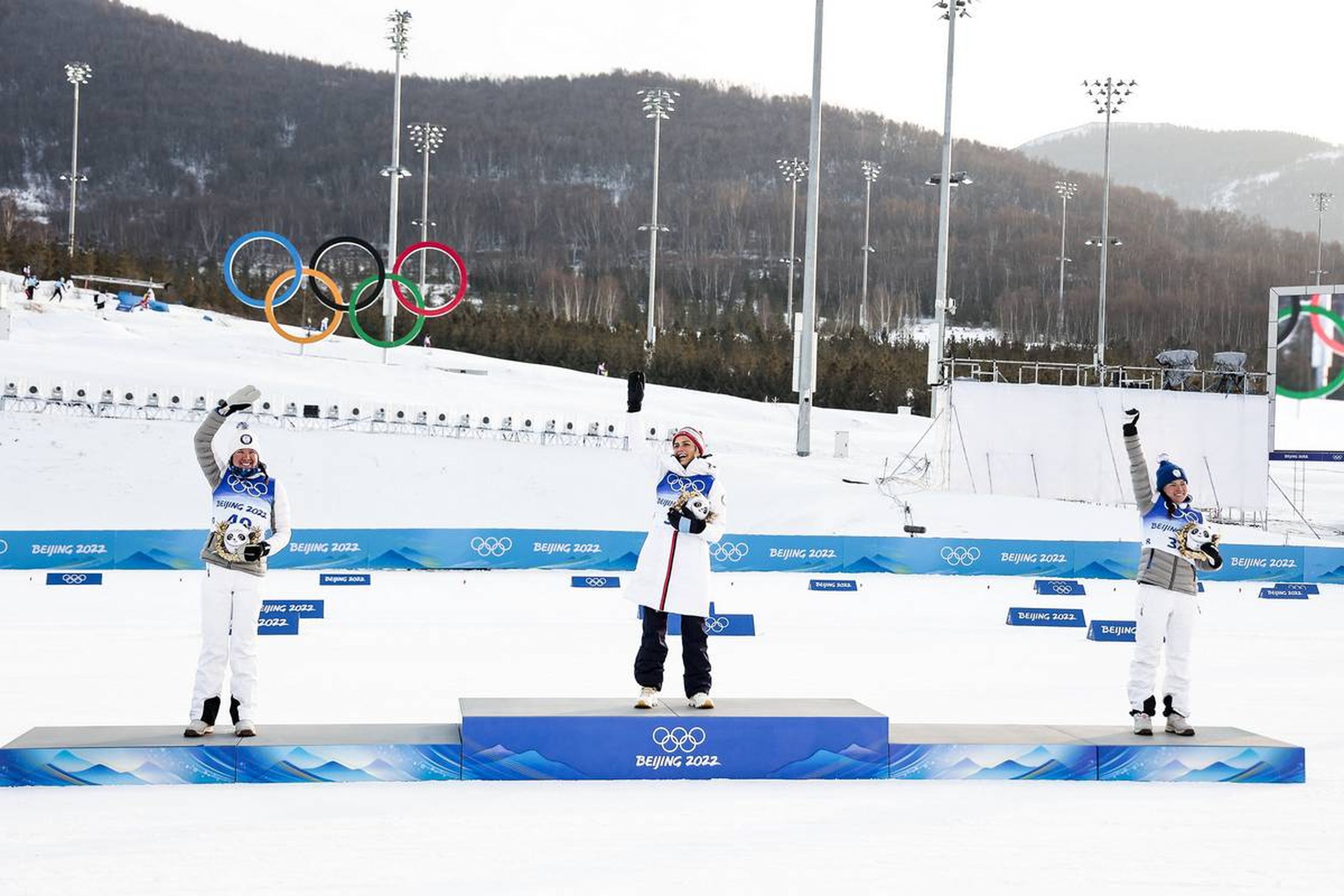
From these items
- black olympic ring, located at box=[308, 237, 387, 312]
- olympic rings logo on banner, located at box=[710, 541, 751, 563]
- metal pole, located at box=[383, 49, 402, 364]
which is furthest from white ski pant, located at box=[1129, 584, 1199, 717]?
metal pole, located at box=[383, 49, 402, 364]

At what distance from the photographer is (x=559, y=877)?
631 cm

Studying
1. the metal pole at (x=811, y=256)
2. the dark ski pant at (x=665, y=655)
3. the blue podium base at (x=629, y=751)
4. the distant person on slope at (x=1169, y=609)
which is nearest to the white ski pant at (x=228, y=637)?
the blue podium base at (x=629, y=751)

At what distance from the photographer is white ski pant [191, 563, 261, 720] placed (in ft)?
26.9

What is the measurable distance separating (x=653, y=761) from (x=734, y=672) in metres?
4.36

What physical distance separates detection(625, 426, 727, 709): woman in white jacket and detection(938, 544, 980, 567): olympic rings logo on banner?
15.2m

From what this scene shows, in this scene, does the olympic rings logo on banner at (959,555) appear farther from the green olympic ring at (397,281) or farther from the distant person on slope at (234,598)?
the distant person on slope at (234,598)

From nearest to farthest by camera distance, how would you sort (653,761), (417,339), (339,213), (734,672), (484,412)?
(653,761), (734,672), (484,412), (417,339), (339,213)

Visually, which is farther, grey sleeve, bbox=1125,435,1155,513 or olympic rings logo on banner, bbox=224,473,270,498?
grey sleeve, bbox=1125,435,1155,513

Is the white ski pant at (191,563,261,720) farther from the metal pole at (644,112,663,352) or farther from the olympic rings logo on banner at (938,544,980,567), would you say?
the metal pole at (644,112,663,352)

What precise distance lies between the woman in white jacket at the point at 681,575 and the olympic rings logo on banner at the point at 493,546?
14.3 metres

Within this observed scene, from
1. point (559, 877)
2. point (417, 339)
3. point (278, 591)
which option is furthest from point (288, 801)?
point (417, 339)

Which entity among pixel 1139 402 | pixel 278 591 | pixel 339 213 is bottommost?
pixel 278 591

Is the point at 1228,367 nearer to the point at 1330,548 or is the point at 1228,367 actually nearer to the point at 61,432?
the point at 1330,548

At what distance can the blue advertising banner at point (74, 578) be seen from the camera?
63.1ft
